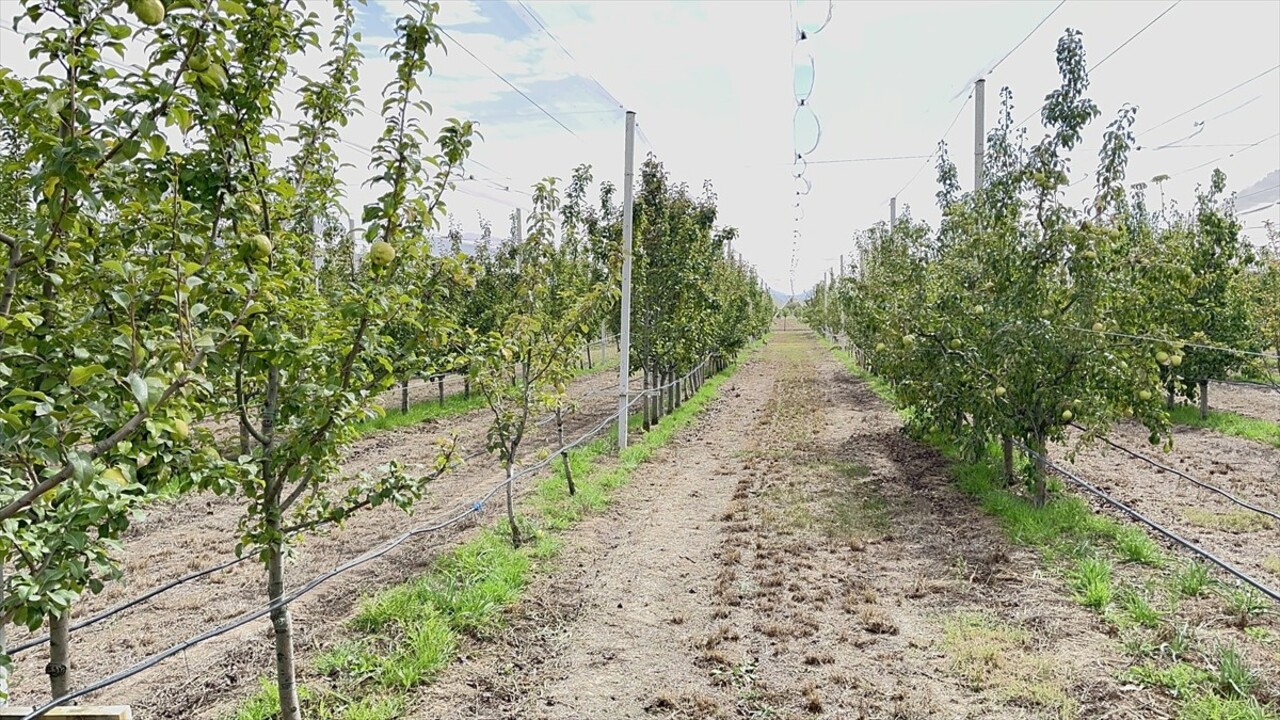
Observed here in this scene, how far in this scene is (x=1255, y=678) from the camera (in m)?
4.00

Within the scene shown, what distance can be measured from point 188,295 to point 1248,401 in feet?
67.2

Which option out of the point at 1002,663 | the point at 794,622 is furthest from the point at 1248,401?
the point at 794,622

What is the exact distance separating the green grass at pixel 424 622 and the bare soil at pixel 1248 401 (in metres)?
14.0

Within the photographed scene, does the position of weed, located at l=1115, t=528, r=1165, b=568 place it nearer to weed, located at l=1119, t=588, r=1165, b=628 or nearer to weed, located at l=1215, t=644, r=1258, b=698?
weed, located at l=1119, t=588, r=1165, b=628

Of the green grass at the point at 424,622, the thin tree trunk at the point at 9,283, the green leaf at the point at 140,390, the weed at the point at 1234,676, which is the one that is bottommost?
the green grass at the point at 424,622

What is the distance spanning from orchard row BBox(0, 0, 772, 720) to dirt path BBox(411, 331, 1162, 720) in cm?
169

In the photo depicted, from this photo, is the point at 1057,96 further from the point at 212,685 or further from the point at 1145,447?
the point at 212,685

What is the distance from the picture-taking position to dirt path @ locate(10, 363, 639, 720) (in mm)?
4469

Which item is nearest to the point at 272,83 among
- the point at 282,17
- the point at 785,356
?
the point at 282,17

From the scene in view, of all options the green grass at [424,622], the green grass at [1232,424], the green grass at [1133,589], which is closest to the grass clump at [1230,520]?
the green grass at [1133,589]

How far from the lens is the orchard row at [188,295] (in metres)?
1.72

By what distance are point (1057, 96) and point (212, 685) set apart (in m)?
8.64

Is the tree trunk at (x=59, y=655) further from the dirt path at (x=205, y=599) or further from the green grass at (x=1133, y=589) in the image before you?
the green grass at (x=1133, y=589)

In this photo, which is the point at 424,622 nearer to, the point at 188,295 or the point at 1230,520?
the point at 188,295
